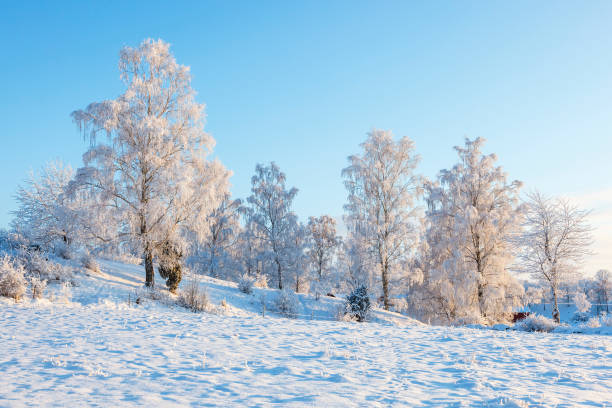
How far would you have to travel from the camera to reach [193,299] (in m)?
15.4

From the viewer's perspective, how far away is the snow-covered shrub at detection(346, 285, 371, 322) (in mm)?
18994

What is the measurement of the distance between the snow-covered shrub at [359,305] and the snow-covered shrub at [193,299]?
23.8ft

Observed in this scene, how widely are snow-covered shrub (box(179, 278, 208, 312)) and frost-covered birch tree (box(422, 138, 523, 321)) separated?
14.6 metres

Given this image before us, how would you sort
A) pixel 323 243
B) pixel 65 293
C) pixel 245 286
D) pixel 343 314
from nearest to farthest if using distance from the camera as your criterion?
pixel 65 293
pixel 343 314
pixel 245 286
pixel 323 243

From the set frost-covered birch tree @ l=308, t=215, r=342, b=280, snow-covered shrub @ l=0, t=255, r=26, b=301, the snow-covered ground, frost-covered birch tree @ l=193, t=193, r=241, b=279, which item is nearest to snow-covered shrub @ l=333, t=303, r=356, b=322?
the snow-covered ground

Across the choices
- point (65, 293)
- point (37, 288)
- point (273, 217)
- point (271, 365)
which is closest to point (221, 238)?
point (273, 217)

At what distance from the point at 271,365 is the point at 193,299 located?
32.5 ft

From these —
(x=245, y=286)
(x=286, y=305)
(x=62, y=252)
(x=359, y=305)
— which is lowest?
(x=286, y=305)

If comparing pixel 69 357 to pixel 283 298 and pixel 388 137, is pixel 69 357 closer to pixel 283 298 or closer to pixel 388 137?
pixel 283 298

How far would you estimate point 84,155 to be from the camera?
56.4 ft

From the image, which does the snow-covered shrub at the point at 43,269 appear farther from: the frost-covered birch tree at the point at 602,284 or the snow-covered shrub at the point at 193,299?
the frost-covered birch tree at the point at 602,284

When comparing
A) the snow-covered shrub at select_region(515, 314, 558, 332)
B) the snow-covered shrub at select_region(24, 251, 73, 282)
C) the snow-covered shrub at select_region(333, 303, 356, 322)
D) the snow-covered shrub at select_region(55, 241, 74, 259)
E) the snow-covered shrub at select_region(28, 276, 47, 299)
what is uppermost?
the snow-covered shrub at select_region(55, 241, 74, 259)

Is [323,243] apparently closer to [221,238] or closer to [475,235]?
[221,238]

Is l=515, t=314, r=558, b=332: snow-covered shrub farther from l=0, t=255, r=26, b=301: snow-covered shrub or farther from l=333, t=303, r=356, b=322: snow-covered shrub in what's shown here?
l=0, t=255, r=26, b=301: snow-covered shrub
